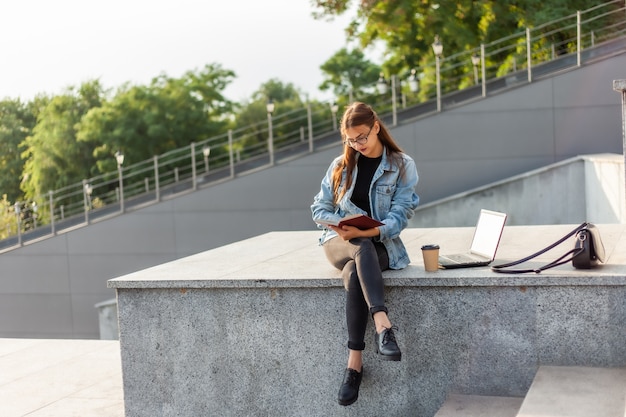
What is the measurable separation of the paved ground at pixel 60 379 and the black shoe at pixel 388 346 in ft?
7.17

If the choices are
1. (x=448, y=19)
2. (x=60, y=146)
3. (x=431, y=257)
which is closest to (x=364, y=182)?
(x=431, y=257)

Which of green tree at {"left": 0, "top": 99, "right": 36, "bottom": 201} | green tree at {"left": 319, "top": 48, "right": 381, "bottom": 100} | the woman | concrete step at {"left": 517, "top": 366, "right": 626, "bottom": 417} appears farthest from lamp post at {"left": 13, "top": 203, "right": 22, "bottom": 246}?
green tree at {"left": 319, "top": 48, "right": 381, "bottom": 100}

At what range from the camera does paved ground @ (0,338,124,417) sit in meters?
6.11

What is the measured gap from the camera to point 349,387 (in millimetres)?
5086

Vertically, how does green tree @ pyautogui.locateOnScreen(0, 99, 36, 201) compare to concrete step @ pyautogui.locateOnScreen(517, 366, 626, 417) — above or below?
above

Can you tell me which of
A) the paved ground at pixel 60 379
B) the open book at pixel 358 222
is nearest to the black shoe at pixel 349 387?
the open book at pixel 358 222

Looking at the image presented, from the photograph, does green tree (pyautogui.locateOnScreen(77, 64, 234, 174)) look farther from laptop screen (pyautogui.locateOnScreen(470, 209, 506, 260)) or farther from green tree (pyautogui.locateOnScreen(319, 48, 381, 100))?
laptop screen (pyautogui.locateOnScreen(470, 209, 506, 260))

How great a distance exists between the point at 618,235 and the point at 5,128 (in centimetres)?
4585

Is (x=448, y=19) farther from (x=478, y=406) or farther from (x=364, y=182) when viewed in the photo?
(x=478, y=406)

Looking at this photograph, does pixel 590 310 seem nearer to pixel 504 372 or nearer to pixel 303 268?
pixel 504 372

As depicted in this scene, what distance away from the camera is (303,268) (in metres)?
5.70

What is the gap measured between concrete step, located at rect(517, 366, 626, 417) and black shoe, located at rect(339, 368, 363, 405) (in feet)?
3.44

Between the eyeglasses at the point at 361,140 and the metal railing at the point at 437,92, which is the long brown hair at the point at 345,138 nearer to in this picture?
the eyeglasses at the point at 361,140

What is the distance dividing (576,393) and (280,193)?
15.1m
